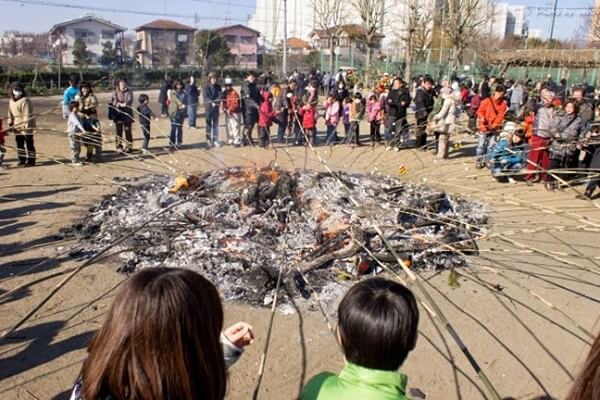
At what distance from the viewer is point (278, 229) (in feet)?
20.0

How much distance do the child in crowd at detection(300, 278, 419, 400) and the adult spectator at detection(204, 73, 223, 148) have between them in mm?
11165

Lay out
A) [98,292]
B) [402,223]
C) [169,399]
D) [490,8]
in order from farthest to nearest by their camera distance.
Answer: [490,8] < [402,223] < [98,292] < [169,399]

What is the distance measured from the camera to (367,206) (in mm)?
6656

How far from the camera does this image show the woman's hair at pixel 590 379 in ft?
4.17

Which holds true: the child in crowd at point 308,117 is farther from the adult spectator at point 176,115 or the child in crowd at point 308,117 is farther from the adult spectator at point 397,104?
the adult spectator at point 176,115

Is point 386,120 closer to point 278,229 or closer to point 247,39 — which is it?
point 278,229

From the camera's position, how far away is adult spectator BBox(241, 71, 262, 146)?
12641mm

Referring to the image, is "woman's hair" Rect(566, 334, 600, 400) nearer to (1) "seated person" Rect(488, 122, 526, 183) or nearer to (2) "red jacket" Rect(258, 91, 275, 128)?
(1) "seated person" Rect(488, 122, 526, 183)

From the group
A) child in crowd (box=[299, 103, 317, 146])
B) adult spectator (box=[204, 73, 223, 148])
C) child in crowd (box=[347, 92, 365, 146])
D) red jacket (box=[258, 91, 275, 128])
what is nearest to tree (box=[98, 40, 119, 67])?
adult spectator (box=[204, 73, 223, 148])

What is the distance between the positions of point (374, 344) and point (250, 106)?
11339mm

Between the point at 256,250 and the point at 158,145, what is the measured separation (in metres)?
7.96

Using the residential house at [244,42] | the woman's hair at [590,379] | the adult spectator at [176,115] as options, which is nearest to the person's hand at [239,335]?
the woman's hair at [590,379]

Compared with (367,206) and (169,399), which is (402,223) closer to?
(367,206)

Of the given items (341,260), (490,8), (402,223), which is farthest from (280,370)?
(490,8)
